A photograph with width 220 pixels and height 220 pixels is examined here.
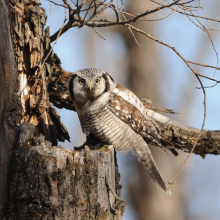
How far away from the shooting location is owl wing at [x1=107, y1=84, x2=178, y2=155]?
352cm

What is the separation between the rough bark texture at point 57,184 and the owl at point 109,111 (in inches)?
48.0

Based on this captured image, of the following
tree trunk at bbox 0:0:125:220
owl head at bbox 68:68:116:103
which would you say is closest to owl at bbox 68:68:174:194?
owl head at bbox 68:68:116:103

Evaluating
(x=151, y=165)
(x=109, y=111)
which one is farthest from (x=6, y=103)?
(x=151, y=165)

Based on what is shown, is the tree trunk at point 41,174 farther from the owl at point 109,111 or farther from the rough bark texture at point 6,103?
the owl at point 109,111

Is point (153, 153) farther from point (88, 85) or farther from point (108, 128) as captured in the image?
point (88, 85)

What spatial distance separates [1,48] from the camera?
8.10 feet

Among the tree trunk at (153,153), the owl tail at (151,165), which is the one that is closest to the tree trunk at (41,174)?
the owl tail at (151,165)

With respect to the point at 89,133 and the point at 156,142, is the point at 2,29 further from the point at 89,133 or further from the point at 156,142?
the point at 156,142

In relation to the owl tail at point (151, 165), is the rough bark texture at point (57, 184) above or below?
above

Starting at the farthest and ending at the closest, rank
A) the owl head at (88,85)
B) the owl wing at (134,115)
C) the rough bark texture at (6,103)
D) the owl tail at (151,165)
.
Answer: the owl tail at (151,165) → the owl wing at (134,115) → the owl head at (88,85) → the rough bark texture at (6,103)

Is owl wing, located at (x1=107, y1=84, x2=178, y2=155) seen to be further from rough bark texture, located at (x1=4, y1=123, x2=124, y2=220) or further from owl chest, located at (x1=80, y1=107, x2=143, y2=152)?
rough bark texture, located at (x1=4, y1=123, x2=124, y2=220)

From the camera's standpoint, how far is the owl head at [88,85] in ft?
11.1

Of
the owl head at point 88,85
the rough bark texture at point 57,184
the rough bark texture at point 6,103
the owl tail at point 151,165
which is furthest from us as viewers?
the owl tail at point 151,165

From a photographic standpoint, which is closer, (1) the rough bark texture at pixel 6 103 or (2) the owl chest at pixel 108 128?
(1) the rough bark texture at pixel 6 103
